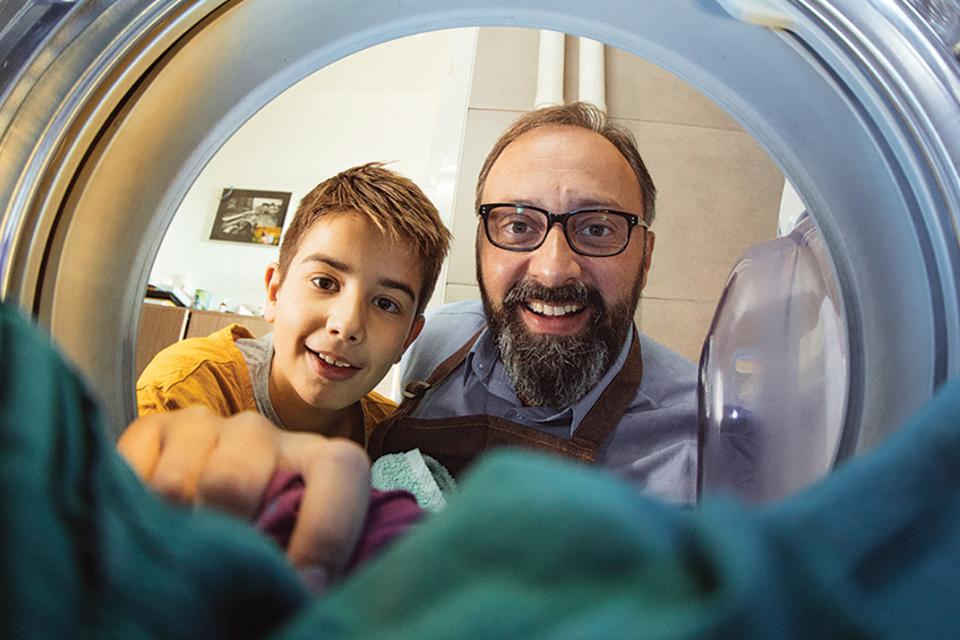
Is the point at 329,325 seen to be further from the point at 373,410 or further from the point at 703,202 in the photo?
the point at 703,202

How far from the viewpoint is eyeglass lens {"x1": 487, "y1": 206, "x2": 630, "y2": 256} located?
3.49 feet

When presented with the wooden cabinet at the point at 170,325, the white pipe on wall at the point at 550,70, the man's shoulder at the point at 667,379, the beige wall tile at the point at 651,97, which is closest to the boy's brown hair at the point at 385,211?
the man's shoulder at the point at 667,379

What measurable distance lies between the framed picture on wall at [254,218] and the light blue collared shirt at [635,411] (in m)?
2.30

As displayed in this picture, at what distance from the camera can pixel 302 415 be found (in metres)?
0.91

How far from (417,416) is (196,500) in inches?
28.9

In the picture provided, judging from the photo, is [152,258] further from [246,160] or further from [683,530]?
[246,160]

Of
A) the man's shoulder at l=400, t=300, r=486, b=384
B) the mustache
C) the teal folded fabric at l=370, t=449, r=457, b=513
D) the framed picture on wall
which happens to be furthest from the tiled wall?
the framed picture on wall

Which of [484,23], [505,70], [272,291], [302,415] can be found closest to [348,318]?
[302,415]

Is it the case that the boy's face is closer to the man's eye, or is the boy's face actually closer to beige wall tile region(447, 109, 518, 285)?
the man's eye

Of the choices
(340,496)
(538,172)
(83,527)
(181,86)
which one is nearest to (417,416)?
(538,172)

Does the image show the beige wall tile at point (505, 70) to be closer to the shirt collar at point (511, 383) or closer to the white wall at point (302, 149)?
the shirt collar at point (511, 383)

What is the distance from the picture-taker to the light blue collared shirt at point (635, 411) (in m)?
0.96

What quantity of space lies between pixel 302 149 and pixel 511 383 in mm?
2613

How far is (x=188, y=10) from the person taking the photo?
0.53 metres
